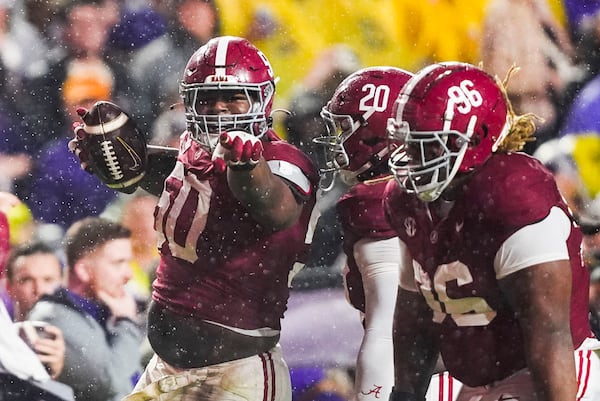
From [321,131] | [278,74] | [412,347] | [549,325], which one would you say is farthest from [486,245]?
[278,74]

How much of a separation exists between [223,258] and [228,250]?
0.02m

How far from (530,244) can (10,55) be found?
112 inches

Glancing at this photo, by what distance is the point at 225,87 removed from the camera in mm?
2969

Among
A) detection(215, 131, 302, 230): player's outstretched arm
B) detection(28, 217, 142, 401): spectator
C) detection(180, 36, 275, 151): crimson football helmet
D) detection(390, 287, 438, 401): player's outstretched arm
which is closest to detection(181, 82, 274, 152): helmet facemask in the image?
detection(180, 36, 275, 151): crimson football helmet

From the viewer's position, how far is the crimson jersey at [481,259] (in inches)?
91.3

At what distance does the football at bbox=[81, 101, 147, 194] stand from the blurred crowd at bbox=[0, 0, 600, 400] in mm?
1333

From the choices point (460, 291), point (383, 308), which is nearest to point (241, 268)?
point (383, 308)

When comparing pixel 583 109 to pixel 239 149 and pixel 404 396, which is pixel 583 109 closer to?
pixel 404 396

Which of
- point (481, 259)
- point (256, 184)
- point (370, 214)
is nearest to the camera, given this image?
point (481, 259)

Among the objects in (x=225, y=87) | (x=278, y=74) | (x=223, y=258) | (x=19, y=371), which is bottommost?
(x=223, y=258)

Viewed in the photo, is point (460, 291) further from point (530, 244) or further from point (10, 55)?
point (10, 55)

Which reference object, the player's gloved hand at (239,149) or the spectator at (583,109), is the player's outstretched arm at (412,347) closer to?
the player's gloved hand at (239,149)

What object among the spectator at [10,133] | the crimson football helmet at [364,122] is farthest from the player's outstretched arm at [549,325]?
the spectator at [10,133]

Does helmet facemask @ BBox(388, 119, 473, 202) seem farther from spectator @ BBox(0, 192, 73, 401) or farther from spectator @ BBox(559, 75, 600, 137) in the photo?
spectator @ BBox(0, 192, 73, 401)
